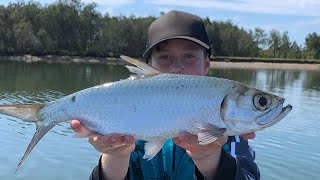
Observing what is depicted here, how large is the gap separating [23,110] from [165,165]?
1.48 metres

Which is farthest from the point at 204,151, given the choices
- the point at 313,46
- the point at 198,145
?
the point at 313,46

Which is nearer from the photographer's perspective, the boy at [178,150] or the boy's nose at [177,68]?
the boy at [178,150]

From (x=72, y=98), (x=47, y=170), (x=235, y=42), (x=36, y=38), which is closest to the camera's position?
(x=72, y=98)

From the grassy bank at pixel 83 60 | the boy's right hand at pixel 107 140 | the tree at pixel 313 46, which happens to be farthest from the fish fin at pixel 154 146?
the tree at pixel 313 46

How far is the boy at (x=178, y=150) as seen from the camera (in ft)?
12.3

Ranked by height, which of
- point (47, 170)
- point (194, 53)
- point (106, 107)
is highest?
point (194, 53)

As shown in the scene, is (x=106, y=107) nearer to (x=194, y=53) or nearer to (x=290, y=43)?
(x=194, y=53)

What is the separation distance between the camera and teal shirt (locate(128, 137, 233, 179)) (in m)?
4.28

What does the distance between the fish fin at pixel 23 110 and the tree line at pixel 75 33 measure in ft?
326

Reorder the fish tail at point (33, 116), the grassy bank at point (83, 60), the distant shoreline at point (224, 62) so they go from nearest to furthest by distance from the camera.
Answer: the fish tail at point (33, 116) → the grassy bank at point (83, 60) → the distant shoreline at point (224, 62)

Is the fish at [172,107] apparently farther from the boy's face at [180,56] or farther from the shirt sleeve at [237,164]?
the boy's face at [180,56]

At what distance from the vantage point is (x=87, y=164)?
1354cm

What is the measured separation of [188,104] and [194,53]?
1.33m

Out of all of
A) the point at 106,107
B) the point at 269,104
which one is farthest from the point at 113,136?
the point at 269,104
